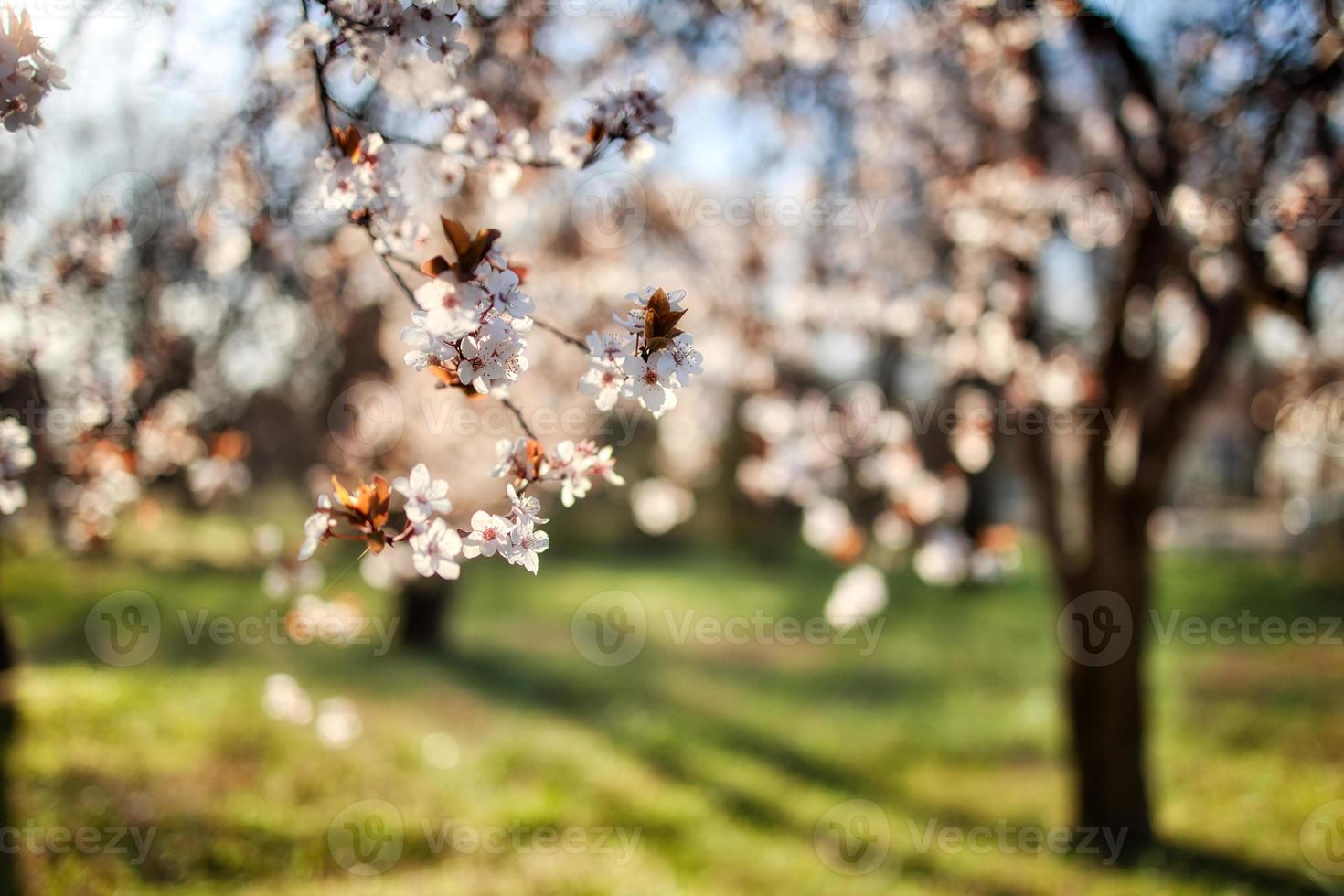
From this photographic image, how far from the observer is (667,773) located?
6133mm

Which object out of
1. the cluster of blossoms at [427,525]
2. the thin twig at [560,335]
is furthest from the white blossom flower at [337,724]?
the thin twig at [560,335]

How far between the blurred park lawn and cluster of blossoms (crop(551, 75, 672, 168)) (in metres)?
3.37

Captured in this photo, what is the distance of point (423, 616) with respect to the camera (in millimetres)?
9414

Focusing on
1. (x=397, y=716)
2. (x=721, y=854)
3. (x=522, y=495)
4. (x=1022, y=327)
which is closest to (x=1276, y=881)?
(x=721, y=854)

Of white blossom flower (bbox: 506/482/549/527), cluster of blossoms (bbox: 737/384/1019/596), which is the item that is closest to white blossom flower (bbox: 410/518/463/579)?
white blossom flower (bbox: 506/482/549/527)

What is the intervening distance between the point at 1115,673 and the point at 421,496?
169 inches

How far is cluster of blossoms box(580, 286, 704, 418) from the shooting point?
64.0 inches

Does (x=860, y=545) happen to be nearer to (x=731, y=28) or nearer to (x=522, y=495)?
(x=731, y=28)

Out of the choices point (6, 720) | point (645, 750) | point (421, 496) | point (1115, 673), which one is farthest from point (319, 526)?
point (645, 750)

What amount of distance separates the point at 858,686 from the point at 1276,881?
4290 mm

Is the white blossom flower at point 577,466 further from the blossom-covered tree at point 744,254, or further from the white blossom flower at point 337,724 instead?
the white blossom flower at point 337,724

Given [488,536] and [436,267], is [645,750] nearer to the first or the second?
[488,536]

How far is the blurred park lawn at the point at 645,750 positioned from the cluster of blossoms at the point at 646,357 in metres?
3.20

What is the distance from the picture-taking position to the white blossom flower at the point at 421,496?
167 centimetres
